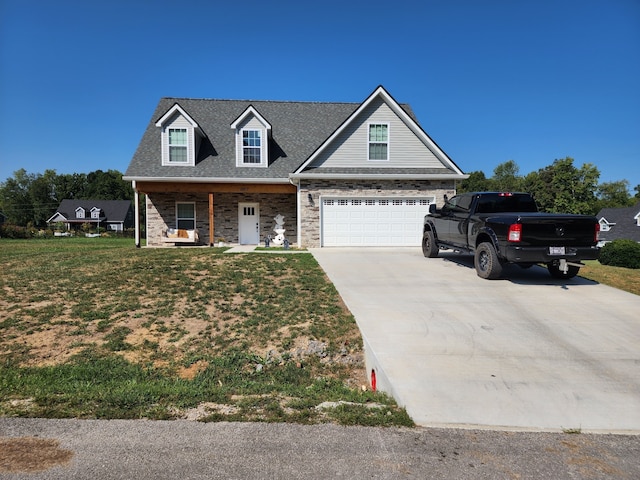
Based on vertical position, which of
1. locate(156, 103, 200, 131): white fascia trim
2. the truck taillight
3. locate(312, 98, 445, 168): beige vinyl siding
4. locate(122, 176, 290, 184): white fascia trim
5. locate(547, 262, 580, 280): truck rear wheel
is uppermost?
locate(156, 103, 200, 131): white fascia trim

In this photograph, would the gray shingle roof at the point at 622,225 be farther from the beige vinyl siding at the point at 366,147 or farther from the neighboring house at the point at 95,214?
the neighboring house at the point at 95,214

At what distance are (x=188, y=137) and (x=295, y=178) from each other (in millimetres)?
5755

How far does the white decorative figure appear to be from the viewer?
18.5 metres

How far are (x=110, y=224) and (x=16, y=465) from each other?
7464 centimetres

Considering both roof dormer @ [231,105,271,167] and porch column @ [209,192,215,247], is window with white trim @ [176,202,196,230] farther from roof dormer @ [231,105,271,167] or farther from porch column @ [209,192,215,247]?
roof dormer @ [231,105,271,167]

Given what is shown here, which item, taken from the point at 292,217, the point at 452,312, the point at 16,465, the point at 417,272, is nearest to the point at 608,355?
the point at 452,312

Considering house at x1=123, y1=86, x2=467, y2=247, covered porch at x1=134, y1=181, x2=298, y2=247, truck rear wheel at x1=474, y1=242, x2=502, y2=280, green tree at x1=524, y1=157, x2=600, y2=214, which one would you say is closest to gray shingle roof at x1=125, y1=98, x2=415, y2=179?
house at x1=123, y1=86, x2=467, y2=247

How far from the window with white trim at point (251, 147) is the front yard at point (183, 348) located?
930 centimetres

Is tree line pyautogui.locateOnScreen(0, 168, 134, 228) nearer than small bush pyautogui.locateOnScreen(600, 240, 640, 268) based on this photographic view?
No

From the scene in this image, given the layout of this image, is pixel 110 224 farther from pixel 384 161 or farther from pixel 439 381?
pixel 439 381

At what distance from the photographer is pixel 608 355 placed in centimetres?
534

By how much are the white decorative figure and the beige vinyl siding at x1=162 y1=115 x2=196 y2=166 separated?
471 centimetres

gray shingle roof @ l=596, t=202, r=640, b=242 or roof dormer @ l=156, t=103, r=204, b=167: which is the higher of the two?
roof dormer @ l=156, t=103, r=204, b=167

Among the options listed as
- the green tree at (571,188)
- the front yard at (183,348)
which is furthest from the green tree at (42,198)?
the green tree at (571,188)
